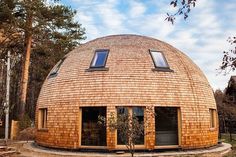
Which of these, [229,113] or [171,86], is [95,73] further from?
[229,113]

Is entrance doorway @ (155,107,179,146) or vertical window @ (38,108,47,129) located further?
vertical window @ (38,108,47,129)

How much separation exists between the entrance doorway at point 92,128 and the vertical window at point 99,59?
7.79 feet

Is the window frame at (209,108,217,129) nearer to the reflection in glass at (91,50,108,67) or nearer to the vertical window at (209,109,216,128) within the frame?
the vertical window at (209,109,216,128)

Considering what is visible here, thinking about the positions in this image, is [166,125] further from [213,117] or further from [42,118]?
[42,118]

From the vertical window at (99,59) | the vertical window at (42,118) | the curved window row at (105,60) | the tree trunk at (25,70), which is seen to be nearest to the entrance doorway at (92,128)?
the curved window row at (105,60)

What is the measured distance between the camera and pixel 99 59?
55.3ft

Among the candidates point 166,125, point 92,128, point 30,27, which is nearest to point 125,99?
point 92,128

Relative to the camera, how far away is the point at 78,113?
15.6 meters

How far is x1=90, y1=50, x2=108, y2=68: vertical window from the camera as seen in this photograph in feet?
54.1

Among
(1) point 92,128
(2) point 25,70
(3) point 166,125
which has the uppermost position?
(2) point 25,70

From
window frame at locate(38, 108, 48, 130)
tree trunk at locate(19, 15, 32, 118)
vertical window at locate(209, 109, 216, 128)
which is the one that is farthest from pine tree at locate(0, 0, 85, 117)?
vertical window at locate(209, 109, 216, 128)

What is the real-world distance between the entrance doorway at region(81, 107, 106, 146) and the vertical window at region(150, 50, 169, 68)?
3836 millimetres

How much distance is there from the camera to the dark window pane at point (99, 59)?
1655 cm

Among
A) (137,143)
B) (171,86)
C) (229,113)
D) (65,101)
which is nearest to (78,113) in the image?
(65,101)
